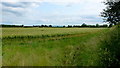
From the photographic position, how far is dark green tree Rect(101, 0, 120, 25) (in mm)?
27516

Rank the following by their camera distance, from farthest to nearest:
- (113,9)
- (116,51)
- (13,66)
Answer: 1. (113,9)
2. (116,51)
3. (13,66)

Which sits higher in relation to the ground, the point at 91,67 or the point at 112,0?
the point at 112,0

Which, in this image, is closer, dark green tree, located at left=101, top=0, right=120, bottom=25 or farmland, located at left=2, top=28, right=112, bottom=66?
farmland, located at left=2, top=28, right=112, bottom=66

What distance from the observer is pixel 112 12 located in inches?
1147

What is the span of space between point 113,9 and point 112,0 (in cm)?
147

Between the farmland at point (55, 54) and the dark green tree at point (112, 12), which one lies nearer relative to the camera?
the farmland at point (55, 54)

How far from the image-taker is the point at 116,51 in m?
9.02

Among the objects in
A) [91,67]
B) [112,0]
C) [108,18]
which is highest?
[112,0]

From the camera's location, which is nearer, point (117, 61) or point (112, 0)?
point (117, 61)

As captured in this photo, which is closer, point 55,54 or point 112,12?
point 55,54

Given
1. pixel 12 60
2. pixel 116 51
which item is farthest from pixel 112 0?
pixel 12 60

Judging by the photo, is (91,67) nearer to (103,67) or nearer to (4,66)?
(103,67)

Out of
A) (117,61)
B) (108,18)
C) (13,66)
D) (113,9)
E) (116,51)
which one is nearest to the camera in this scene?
(13,66)

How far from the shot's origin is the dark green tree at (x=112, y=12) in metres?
27.5
